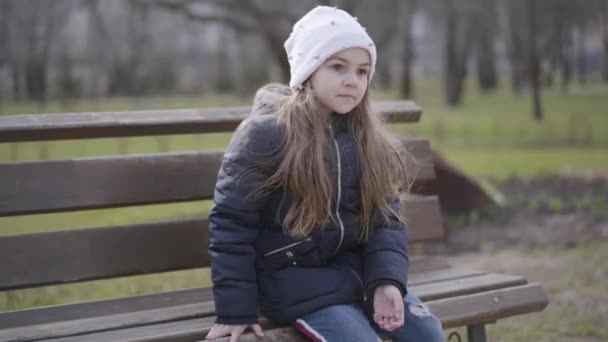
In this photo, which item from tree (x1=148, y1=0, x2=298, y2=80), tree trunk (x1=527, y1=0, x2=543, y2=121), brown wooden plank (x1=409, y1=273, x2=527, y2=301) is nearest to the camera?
brown wooden plank (x1=409, y1=273, x2=527, y2=301)

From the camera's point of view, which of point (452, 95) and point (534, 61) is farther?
point (452, 95)

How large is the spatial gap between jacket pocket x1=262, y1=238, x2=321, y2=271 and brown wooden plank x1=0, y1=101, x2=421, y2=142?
0.70 meters

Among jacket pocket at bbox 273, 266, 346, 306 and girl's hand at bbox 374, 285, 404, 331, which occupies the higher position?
jacket pocket at bbox 273, 266, 346, 306

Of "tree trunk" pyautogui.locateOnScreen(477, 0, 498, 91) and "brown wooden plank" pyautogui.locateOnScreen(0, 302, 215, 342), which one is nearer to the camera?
"brown wooden plank" pyautogui.locateOnScreen(0, 302, 215, 342)

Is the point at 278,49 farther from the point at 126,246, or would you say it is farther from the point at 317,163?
the point at 317,163

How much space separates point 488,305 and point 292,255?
2.84 ft

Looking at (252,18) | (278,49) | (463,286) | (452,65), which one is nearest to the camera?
(463,286)

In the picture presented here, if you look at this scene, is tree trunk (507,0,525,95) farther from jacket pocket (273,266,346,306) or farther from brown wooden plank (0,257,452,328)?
jacket pocket (273,266,346,306)

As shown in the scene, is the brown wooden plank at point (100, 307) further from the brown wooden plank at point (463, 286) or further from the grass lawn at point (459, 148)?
the grass lawn at point (459, 148)

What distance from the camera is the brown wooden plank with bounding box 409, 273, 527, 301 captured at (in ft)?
10.6

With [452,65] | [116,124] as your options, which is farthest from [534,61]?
[116,124]

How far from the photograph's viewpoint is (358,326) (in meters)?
2.67

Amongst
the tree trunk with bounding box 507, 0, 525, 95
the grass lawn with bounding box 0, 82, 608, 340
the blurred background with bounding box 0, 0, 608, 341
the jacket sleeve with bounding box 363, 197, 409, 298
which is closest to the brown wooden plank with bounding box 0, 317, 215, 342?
the jacket sleeve with bounding box 363, 197, 409, 298

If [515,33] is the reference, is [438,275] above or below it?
above
